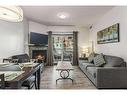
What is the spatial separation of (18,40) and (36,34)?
6.89 feet

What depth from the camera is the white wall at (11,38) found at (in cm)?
515

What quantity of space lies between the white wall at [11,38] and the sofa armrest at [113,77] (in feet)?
10.6

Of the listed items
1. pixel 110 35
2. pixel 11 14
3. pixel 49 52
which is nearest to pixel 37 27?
pixel 49 52

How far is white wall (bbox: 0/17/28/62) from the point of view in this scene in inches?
203

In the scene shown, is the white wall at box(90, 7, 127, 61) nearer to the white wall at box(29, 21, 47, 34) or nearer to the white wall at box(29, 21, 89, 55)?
the white wall at box(29, 21, 89, 55)

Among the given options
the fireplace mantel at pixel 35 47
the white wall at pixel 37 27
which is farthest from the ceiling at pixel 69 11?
the fireplace mantel at pixel 35 47

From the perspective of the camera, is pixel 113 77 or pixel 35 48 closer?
pixel 113 77

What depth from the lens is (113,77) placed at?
3842 mm

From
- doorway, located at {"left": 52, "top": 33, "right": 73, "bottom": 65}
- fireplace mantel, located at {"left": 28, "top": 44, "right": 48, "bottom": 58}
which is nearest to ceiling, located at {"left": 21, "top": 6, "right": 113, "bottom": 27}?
fireplace mantel, located at {"left": 28, "top": 44, "right": 48, "bottom": 58}

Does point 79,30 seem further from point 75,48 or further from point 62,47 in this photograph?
point 62,47

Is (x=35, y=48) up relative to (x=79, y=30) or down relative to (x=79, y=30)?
down

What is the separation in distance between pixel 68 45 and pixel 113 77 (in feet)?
20.1
